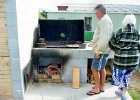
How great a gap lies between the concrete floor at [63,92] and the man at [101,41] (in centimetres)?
19

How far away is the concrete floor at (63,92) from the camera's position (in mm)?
3737

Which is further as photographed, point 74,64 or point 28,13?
point 74,64

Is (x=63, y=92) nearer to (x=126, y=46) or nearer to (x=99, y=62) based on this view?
(x=99, y=62)

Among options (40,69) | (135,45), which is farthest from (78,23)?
(135,45)

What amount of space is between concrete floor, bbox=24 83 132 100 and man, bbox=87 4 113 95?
19 centimetres

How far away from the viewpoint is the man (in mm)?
3405

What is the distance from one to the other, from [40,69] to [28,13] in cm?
139

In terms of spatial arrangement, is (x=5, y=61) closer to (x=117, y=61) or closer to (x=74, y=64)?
(x=74, y=64)

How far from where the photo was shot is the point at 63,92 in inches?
157

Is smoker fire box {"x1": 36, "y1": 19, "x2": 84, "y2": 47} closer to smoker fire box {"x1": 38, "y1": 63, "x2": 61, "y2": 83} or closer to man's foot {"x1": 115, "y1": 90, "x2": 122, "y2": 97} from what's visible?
smoker fire box {"x1": 38, "y1": 63, "x2": 61, "y2": 83}

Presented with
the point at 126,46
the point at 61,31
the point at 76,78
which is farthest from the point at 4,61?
the point at 126,46

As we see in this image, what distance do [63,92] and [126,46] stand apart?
1656 mm

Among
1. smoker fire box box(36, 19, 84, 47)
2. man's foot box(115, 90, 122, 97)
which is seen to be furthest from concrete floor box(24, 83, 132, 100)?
smoker fire box box(36, 19, 84, 47)

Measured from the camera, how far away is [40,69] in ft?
14.9
